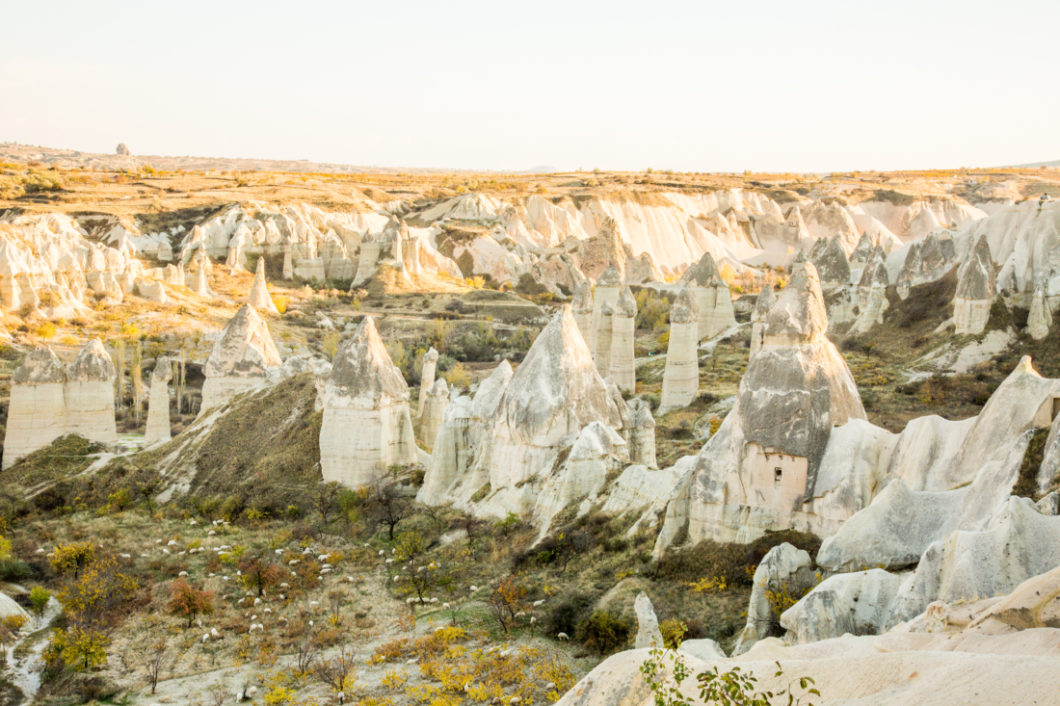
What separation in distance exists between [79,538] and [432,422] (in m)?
9.45

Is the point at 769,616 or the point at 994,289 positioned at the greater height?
the point at 994,289

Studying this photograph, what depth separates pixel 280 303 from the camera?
193ft

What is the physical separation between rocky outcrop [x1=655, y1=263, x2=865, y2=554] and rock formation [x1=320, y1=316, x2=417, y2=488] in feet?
31.7

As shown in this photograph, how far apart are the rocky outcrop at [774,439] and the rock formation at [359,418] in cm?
966

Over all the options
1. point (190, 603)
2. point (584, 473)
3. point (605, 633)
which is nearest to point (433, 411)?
point (584, 473)

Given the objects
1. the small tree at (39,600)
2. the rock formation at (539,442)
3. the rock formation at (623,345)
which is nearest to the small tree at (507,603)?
the rock formation at (539,442)

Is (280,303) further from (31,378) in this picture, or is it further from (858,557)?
(858,557)

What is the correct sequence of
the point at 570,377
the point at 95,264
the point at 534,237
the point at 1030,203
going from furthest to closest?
the point at 534,237
the point at 95,264
the point at 1030,203
the point at 570,377

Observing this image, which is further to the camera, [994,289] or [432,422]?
[994,289]

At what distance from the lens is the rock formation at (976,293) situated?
32.7m

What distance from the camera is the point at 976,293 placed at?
1288 inches

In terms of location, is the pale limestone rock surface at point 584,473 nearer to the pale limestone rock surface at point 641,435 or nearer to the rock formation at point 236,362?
the pale limestone rock surface at point 641,435

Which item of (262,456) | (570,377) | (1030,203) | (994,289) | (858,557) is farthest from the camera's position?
(1030,203)

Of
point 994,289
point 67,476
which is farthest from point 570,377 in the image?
point 994,289
